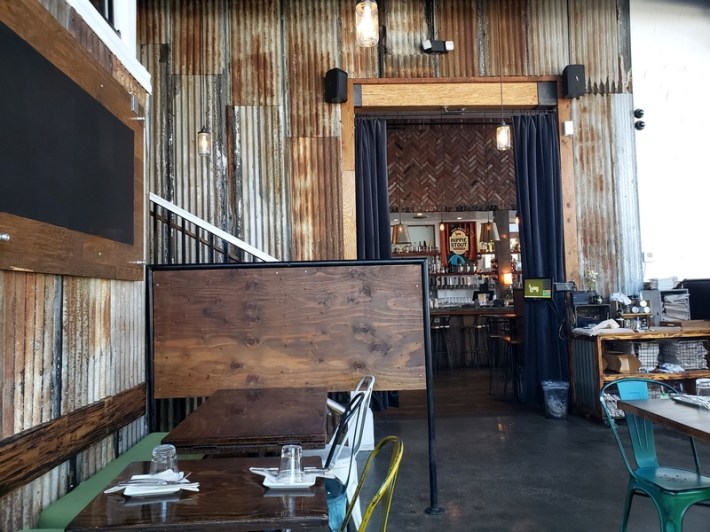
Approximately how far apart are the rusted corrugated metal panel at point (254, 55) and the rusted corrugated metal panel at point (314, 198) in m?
0.63

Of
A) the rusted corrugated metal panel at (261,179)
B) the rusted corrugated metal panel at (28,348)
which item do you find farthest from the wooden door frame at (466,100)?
the rusted corrugated metal panel at (28,348)

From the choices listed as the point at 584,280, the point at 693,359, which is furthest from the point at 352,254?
the point at 693,359

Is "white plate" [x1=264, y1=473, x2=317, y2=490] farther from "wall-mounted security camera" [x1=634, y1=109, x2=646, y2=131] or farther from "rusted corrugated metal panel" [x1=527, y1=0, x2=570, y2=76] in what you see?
"wall-mounted security camera" [x1=634, y1=109, x2=646, y2=131]

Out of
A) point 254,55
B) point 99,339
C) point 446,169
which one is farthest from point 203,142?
point 446,169

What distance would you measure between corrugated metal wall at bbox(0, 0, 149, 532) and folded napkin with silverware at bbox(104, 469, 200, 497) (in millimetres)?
662

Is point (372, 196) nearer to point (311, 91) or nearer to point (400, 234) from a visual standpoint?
point (311, 91)

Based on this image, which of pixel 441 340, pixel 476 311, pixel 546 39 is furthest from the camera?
pixel 441 340

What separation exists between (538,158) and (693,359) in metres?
2.57

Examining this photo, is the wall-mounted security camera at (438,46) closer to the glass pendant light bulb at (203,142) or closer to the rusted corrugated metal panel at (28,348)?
the glass pendant light bulb at (203,142)

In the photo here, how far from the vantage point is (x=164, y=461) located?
2.06m

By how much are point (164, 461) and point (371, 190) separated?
197 inches

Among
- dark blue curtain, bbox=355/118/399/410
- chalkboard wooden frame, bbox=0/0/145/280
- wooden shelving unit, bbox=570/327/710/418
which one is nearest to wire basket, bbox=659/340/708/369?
wooden shelving unit, bbox=570/327/710/418

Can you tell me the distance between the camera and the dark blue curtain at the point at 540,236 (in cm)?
652

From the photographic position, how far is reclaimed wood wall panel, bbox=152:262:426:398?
382cm
